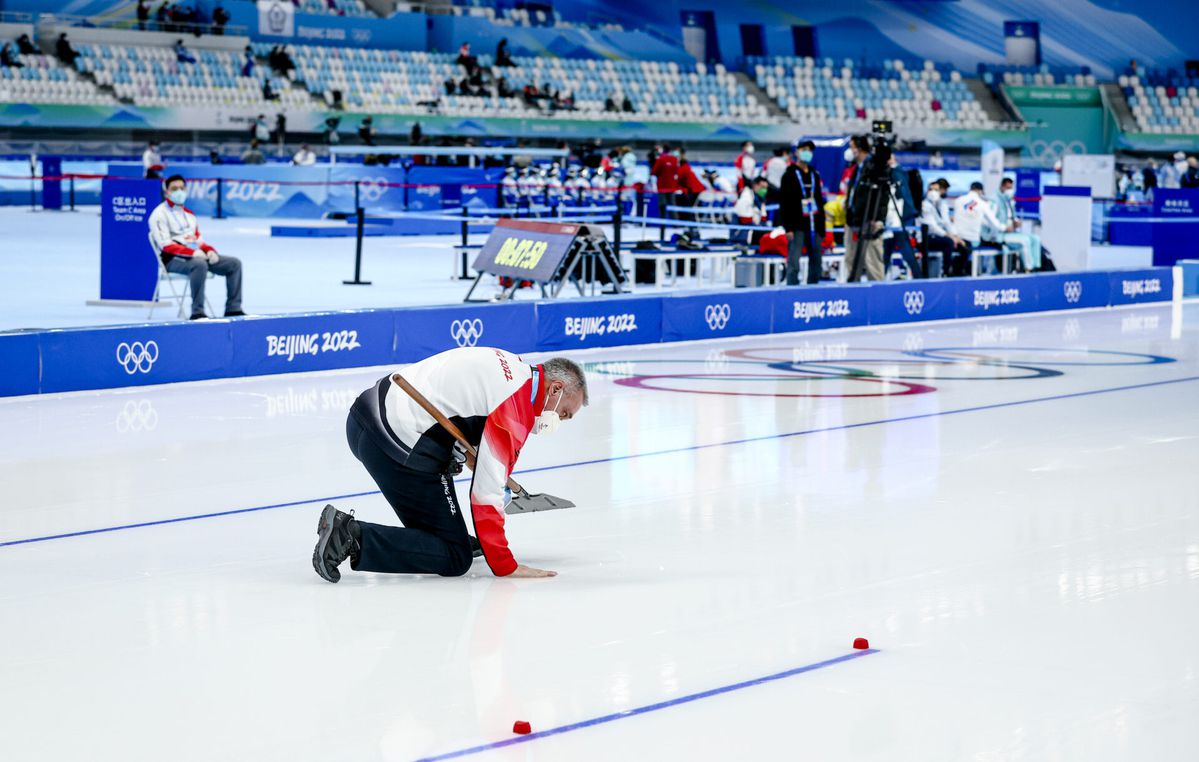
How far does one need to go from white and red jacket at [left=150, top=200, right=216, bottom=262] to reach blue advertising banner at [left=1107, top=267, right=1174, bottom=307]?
1078 centimetres

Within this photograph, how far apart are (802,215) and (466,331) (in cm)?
537

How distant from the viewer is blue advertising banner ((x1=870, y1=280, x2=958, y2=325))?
1631cm

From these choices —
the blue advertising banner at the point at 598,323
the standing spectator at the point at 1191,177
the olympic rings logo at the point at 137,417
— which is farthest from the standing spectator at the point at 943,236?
the standing spectator at the point at 1191,177

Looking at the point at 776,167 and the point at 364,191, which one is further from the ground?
the point at 776,167

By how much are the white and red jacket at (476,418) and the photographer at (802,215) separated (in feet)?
37.4

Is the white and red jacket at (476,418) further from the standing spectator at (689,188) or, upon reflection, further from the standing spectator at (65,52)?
the standing spectator at (65,52)

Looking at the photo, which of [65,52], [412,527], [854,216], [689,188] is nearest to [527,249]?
[854,216]

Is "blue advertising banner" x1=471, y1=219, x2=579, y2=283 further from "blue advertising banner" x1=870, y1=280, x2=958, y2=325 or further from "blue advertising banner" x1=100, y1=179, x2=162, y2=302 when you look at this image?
"blue advertising banner" x1=870, y1=280, x2=958, y2=325

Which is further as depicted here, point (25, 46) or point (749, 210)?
point (25, 46)

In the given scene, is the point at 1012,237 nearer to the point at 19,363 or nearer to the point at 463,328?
the point at 463,328

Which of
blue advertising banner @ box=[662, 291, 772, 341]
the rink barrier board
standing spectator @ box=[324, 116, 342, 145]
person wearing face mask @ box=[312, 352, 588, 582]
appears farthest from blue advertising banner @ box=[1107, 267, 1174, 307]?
standing spectator @ box=[324, 116, 342, 145]

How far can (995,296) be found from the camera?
1764cm

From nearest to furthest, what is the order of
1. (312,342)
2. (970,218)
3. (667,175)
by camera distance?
1. (312,342)
2. (970,218)
3. (667,175)

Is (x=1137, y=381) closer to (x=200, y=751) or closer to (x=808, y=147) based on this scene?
(x=808, y=147)
